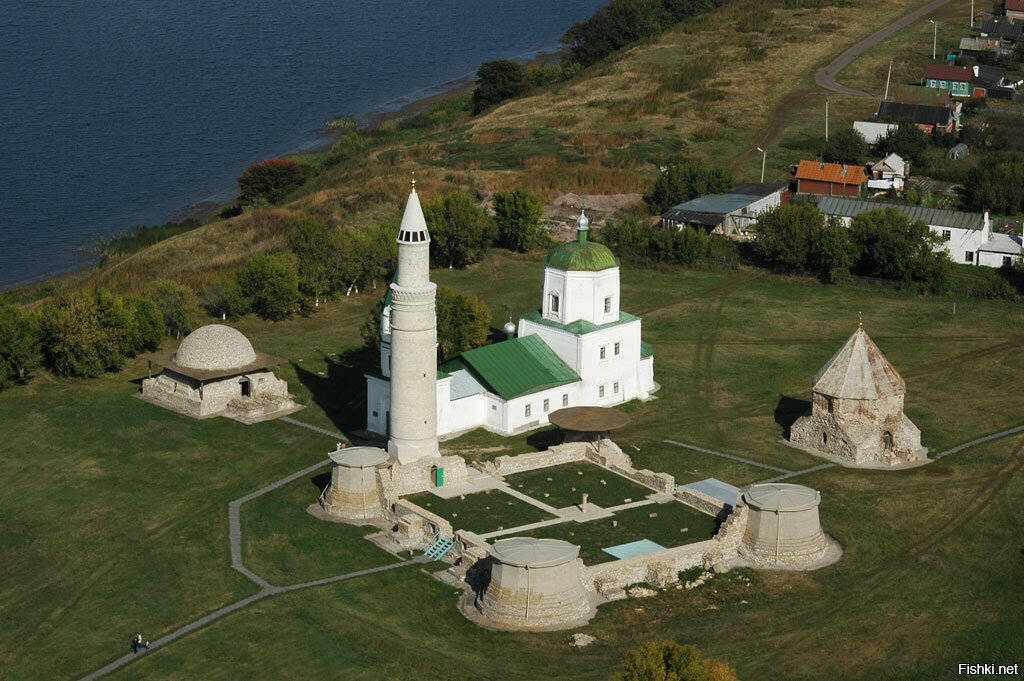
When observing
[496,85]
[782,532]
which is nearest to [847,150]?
[496,85]

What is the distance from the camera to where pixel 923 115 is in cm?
13150

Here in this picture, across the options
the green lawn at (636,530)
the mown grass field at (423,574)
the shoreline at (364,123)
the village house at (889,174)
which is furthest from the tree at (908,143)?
the green lawn at (636,530)

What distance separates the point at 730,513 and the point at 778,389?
18.7m

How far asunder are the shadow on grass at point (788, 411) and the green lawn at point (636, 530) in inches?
479

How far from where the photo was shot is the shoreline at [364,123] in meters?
106

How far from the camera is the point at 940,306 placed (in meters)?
89.7

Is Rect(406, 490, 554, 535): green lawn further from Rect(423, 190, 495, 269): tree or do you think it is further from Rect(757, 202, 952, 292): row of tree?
Rect(757, 202, 952, 292): row of tree

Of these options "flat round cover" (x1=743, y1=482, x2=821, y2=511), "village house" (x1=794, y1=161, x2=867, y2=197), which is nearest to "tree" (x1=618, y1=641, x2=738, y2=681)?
"flat round cover" (x1=743, y1=482, x2=821, y2=511)

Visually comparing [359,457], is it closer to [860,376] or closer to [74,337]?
[74,337]

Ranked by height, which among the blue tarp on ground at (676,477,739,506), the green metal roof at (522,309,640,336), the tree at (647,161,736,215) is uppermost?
the tree at (647,161,736,215)

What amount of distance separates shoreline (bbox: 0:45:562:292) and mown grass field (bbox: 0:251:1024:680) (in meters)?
28.3

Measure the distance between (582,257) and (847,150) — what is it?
6142 cm

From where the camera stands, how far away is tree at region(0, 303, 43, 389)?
73250 mm

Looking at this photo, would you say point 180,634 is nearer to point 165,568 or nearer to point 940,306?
point 165,568
